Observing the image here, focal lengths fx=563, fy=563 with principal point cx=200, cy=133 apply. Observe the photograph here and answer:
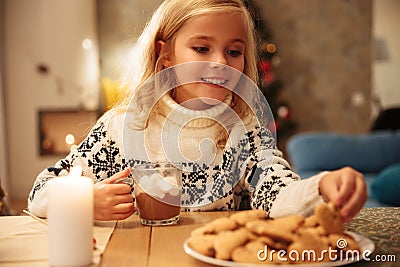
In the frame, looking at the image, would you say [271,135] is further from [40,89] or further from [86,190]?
[40,89]

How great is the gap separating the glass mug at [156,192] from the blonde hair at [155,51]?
465 mm

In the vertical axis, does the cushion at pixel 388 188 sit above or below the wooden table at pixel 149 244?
below

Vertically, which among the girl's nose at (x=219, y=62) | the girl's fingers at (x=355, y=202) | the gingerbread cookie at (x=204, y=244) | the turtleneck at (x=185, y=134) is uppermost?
the girl's nose at (x=219, y=62)

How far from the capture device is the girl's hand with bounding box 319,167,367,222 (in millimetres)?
888

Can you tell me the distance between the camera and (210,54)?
4.54 feet

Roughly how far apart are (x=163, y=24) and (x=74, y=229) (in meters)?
0.86

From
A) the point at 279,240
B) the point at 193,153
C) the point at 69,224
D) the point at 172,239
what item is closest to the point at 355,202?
the point at 279,240

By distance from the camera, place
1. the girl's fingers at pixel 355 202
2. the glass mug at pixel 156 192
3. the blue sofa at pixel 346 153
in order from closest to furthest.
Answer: the girl's fingers at pixel 355 202, the glass mug at pixel 156 192, the blue sofa at pixel 346 153

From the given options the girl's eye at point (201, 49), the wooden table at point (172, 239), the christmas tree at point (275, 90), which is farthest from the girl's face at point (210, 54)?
the christmas tree at point (275, 90)

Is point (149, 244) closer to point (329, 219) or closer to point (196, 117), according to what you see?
point (329, 219)

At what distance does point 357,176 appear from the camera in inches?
35.7

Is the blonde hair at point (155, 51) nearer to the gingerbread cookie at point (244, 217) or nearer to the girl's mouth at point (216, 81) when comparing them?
the girl's mouth at point (216, 81)

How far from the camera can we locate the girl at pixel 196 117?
1387 mm

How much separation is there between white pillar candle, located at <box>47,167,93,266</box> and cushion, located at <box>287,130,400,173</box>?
3.40m
